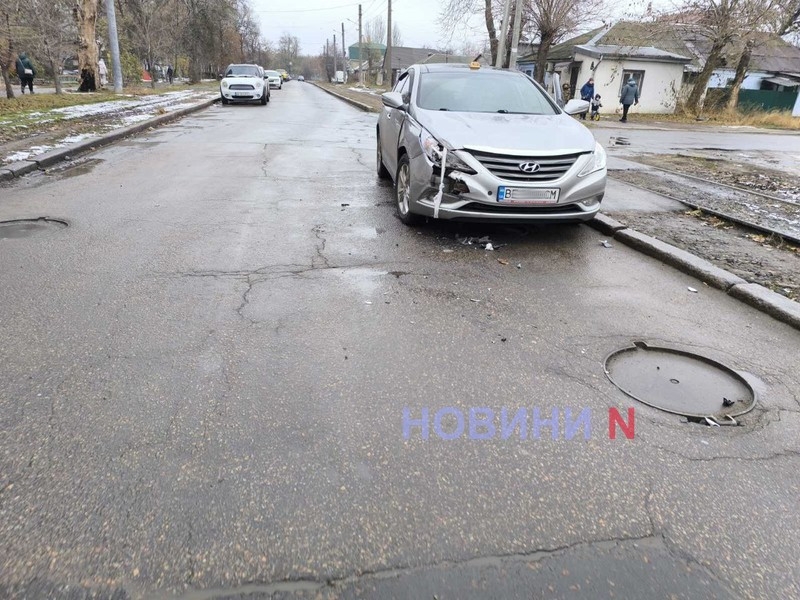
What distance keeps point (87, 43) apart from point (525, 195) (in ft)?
84.5

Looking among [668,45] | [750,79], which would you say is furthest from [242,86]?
[750,79]

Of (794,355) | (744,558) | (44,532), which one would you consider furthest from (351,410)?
(794,355)

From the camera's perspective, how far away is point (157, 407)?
109 inches

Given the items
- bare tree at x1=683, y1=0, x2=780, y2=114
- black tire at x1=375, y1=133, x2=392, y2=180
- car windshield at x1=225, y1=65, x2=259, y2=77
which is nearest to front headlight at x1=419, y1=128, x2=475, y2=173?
black tire at x1=375, y1=133, x2=392, y2=180

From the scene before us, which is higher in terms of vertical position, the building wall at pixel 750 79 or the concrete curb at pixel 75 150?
the building wall at pixel 750 79

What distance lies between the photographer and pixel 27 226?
18.7 ft

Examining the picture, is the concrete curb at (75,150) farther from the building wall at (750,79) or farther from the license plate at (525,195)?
the building wall at (750,79)

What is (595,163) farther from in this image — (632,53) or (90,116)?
(632,53)

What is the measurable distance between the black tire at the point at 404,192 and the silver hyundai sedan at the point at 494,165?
11 millimetres

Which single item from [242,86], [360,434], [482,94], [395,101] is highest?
[242,86]

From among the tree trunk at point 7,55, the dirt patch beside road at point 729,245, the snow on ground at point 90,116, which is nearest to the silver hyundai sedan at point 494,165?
the dirt patch beside road at point 729,245

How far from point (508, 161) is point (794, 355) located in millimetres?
2787

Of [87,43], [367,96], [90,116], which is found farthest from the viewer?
[367,96]

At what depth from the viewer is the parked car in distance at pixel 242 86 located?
78.6 ft
